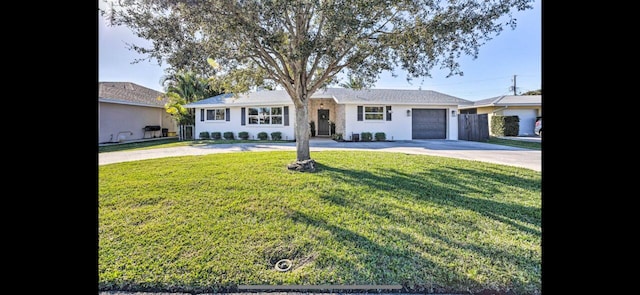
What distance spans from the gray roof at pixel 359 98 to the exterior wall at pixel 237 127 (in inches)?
30.7

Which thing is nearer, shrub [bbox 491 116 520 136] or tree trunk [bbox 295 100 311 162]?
tree trunk [bbox 295 100 311 162]

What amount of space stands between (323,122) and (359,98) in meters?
3.60

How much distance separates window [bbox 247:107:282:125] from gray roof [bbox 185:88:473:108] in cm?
58

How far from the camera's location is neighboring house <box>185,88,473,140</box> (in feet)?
57.7

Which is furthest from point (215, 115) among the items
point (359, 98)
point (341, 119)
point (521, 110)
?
point (521, 110)

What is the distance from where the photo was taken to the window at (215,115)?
19.5 metres

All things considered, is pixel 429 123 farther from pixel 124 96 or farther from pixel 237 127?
pixel 124 96

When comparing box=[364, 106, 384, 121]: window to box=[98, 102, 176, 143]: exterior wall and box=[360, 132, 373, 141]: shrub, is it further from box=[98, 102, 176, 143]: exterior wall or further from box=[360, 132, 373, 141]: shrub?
box=[98, 102, 176, 143]: exterior wall

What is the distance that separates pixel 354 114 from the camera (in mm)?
17484

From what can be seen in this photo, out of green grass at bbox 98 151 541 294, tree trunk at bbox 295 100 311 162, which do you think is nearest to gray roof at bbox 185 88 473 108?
tree trunk at bbox 295 100 311 162

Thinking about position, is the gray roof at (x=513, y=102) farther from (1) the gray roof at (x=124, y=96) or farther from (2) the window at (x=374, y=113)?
(1) the gray roof at (x=124, y=96)

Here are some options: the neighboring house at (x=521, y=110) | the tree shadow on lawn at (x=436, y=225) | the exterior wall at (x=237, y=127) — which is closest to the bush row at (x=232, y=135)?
the exterior wall at (x=237, y=127)

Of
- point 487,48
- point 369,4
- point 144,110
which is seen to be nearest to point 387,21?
point 369,4

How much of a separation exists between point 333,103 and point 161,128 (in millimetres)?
13501
